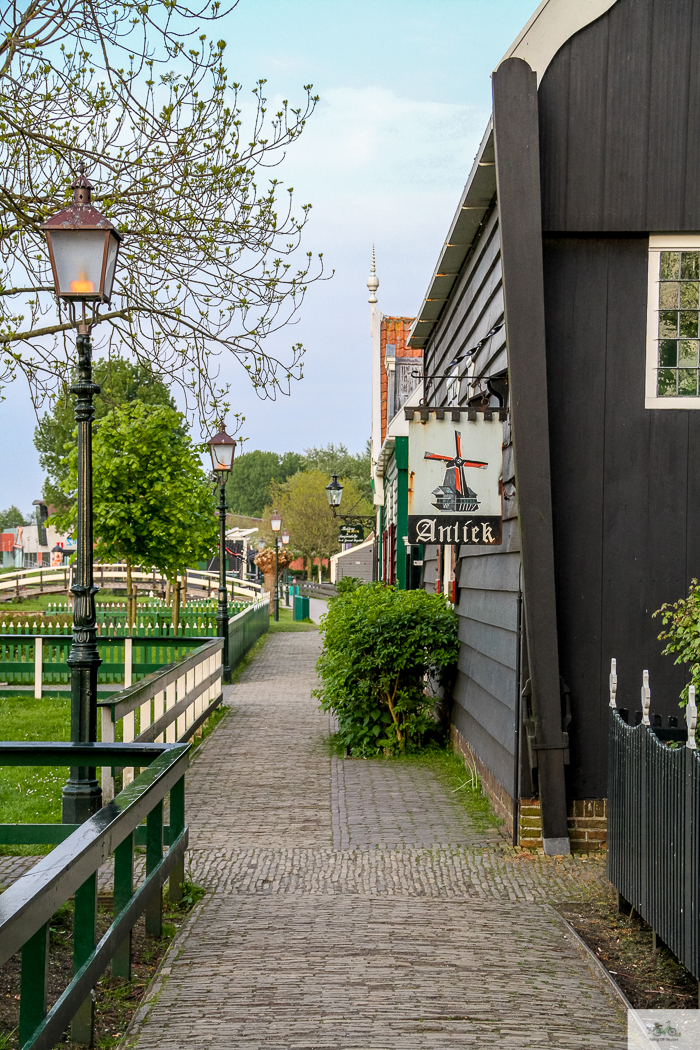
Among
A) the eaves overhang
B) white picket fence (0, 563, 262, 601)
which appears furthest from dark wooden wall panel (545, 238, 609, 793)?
white picket fence (0, 563, 262, 601)

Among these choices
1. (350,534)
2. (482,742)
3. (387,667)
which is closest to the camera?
(482,742)

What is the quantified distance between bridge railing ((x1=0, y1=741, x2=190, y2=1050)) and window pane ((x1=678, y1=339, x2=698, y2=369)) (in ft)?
13.7

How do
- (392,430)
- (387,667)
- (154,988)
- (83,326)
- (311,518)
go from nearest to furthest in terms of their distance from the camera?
(154,988) → (83,326) → (387,667) → (392,430) → (311,518)

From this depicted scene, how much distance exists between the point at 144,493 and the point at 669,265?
46.1ft

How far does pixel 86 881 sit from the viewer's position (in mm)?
3520

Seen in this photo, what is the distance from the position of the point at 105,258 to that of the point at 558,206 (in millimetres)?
2997

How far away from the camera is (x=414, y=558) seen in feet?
47.6

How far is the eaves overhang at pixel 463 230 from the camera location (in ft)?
24.6

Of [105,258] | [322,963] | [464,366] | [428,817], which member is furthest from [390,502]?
[322,963]

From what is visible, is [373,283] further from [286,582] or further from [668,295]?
[286,582]

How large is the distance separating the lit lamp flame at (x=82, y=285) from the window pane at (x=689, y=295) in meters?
3.90

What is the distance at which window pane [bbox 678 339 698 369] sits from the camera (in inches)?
277

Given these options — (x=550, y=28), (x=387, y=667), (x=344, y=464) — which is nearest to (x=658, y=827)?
(x=550, y=28)

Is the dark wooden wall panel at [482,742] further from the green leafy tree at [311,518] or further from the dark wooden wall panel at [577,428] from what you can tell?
the green leafy tree at [311,518]
